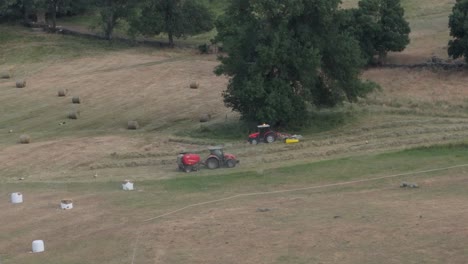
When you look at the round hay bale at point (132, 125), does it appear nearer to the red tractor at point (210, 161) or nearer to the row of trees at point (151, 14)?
the red tractor at point (210, 161)

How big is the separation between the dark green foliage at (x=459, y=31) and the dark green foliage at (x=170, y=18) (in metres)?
27.8

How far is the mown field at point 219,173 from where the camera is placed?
32.1m

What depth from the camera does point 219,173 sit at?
46.3m

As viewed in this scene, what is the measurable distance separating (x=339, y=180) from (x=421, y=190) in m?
4.76

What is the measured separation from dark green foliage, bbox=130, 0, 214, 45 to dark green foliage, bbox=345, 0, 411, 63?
2133 centimetres

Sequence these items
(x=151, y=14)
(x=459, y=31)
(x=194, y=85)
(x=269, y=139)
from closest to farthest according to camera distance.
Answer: (x=269, y=139)
(x=459, y=31)
(x=194, y=85)
(x=151, y=14)

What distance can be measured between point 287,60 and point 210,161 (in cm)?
1149

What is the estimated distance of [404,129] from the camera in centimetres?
5444

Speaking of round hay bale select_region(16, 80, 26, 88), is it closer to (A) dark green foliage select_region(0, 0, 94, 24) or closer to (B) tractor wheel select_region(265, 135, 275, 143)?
(A) dark green foliage select_region(0, 0, 94, 24)

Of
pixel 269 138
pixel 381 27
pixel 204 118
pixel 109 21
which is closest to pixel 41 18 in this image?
pixel 109 21

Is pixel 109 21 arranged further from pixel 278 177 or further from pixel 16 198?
pixel 16 198

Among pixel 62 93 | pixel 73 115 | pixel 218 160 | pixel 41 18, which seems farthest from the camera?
pixel 41 18

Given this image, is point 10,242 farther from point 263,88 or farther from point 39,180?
point 263,88

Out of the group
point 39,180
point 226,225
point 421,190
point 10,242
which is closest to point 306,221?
point 226,225
